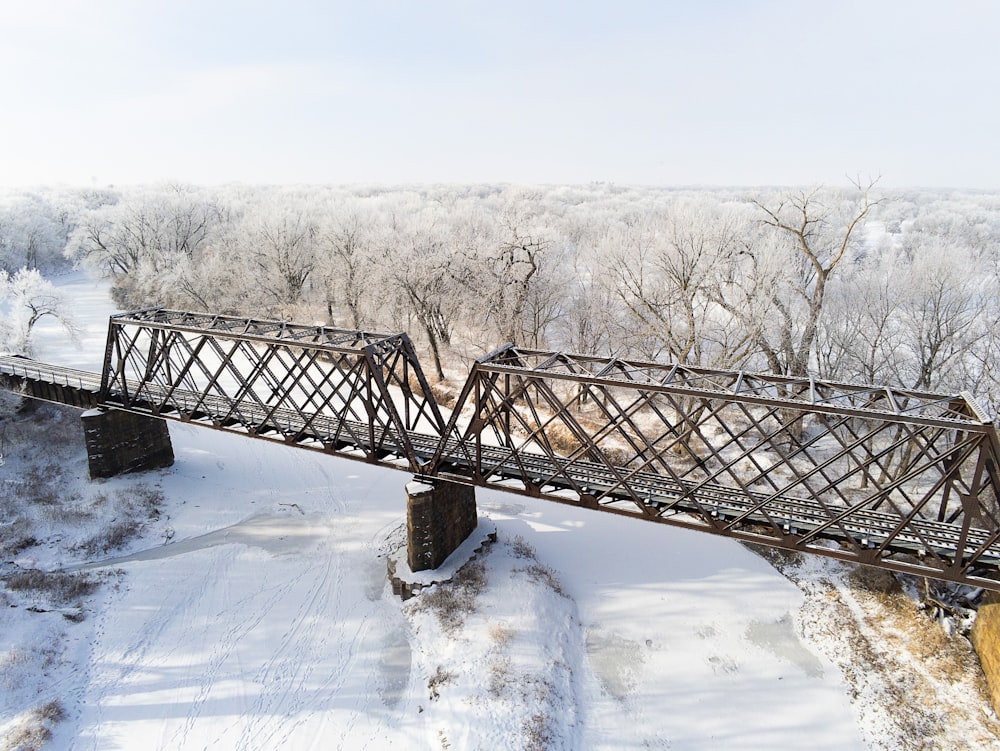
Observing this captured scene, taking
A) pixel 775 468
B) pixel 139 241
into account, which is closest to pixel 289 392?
pixel 775 468

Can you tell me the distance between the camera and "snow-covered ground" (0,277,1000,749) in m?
13.4

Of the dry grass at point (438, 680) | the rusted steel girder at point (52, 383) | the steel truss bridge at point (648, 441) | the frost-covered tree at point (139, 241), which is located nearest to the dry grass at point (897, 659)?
the steel truss bridge at point (648, 441)

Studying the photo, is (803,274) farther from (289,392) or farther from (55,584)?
(55,584)

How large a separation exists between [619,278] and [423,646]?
77.8ft

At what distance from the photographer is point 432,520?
57.8 feet

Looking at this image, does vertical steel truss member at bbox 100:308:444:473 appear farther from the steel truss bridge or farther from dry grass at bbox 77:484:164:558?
dry grass at bbox 77:484:164:558

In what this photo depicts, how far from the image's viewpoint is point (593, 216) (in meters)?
63.0

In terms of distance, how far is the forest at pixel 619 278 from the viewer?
25.2 meters

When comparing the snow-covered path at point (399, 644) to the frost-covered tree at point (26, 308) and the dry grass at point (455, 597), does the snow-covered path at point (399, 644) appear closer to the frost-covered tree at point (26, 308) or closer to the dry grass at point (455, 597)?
the dry grass at point (455, 597)

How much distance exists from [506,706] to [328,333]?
14.1 m

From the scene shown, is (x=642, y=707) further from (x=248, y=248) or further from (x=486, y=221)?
(x=248, y=248)

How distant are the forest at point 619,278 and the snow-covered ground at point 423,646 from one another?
1303cm

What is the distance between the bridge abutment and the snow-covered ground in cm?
150

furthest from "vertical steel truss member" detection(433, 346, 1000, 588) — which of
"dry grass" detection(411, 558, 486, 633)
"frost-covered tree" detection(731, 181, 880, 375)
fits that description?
"frost-covered tree" detection(731, 181, 880, 375)
